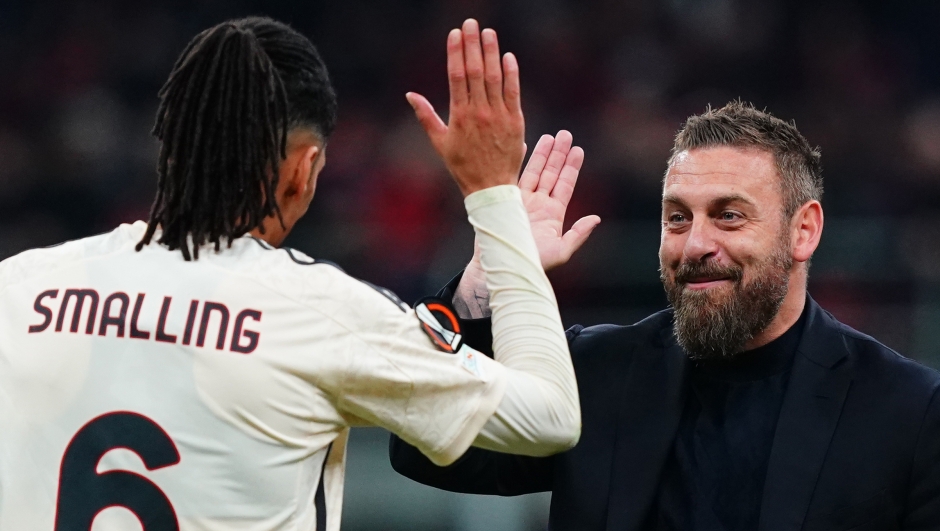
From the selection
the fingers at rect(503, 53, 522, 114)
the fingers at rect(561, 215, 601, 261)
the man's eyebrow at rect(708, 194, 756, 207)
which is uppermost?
the fingers at rect(503, 53, 522, 114)

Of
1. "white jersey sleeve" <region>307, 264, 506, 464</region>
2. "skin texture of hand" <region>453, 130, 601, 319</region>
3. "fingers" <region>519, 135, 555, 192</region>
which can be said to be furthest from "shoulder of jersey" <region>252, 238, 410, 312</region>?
"fingers" <region>519, 135, 555, 192</region>

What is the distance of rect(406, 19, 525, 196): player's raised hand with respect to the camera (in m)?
1.96

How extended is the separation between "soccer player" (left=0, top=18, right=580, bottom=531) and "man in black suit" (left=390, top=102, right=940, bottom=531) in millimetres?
621

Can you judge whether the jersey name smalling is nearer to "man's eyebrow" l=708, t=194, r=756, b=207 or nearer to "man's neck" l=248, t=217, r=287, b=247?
"man's neck" l=248, t=217, r=287, b=247

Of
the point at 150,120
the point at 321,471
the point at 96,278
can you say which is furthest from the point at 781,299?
the point at 150,120

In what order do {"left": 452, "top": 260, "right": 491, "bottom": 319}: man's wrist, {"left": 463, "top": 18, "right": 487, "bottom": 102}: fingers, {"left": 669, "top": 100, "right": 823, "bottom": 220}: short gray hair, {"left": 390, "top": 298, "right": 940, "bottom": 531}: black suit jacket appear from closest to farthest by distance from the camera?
{"left": 463, "top": 18, "right": 487, "bottom": 102}: fingers → {"left": 390, "top": 298, "right": 940, "bottom": 531}: black suit jacket → {"left": 452, "top": 260, "right": 491, "bottom": 319}: man's wrist → {"left": 669, "top": 100, "right": 823, "bottom": 220}: short gray hair

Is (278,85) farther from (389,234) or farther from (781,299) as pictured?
(389,234)

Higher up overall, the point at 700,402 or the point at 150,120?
the point at 150,120

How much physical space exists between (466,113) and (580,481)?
970mm

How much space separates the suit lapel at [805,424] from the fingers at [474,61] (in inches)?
41.6

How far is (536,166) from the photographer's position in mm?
2520

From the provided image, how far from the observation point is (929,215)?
6840mm

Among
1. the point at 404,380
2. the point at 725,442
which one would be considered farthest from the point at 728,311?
the point at 404,380

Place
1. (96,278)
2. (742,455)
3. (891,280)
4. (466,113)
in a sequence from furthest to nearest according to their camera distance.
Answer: (891,280), (742,455), (466,113), (96,278)
